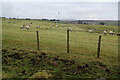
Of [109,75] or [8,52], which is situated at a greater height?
[8,52]

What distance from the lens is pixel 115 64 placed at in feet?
38.8

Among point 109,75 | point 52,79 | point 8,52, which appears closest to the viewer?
point 52,79

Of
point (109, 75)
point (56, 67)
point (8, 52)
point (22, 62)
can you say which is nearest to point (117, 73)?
point (109, 75)

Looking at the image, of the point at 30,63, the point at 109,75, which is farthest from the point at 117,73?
the point at 30,63

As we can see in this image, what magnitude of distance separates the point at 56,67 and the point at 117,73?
4.81 metres

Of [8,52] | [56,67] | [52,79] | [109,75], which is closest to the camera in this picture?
[52,79]

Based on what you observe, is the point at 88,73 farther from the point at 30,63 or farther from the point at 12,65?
the point at 12,65

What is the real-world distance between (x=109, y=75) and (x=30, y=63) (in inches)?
261

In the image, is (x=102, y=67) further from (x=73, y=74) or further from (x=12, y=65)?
(x=12, y=65)

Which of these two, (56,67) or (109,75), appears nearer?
(109,75)

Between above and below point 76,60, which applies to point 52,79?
below

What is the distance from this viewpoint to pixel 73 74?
1002 centimetres

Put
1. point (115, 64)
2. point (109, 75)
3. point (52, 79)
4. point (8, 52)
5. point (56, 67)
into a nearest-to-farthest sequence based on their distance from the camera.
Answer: point (52, 79)
point (109, 75)
point (56, 67)
point (115, 64)
point (8, 52)

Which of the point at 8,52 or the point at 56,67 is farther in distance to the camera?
the point at 8,52
